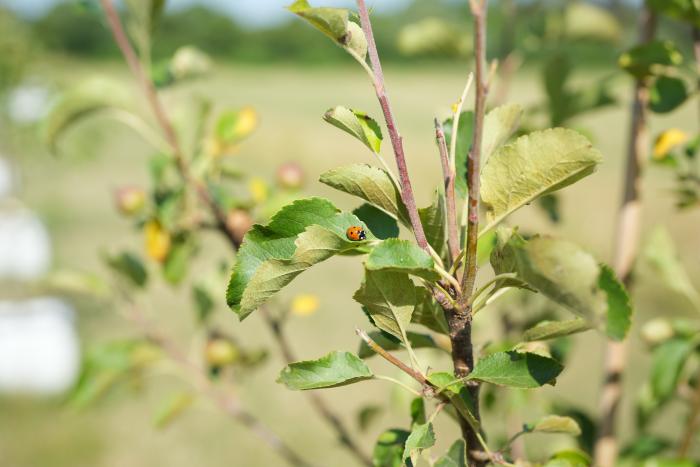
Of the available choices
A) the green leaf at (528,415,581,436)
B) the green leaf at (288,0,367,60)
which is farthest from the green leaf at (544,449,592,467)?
the green leaf at (288,0,367,60)

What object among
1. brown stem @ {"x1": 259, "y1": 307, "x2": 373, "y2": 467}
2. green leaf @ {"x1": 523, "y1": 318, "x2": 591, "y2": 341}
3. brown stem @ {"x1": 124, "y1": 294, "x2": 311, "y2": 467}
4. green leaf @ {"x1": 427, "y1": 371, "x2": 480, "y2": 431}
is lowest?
brown stem @ {"x1": 124, "y1": 294, "x2": 311, "y2": 467}

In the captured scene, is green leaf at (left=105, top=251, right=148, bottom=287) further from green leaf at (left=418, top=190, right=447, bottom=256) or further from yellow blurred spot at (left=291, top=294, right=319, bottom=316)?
green leaf at (left=418, top=190, right=447, bottom=256)

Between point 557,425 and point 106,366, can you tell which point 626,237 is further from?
point 106,366

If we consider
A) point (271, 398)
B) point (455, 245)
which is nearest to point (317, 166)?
point (271, 398)

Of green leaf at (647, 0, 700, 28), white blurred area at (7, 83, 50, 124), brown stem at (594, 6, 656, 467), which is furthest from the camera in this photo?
white blurred area at (7, 83, 50, 124)

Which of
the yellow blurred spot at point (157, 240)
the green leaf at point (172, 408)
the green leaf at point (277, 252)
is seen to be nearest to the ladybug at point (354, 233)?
the green leaf at point (277, 252)

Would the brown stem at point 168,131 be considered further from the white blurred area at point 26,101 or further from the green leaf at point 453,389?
the white blurred area at point 26,101

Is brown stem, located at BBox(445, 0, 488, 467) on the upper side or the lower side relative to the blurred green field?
upper
